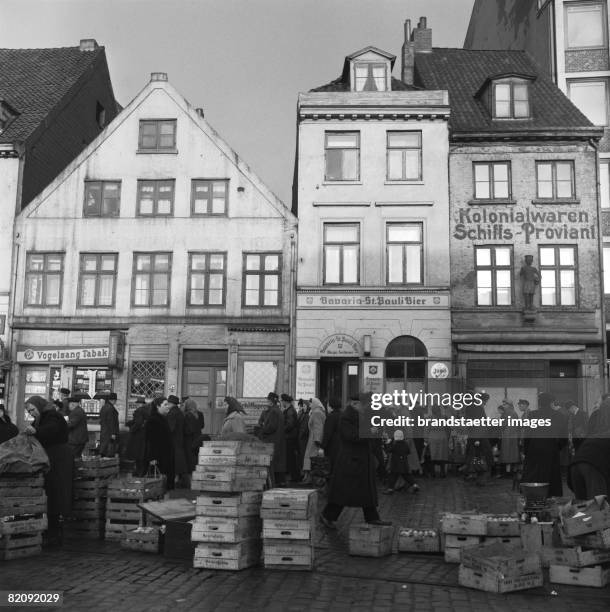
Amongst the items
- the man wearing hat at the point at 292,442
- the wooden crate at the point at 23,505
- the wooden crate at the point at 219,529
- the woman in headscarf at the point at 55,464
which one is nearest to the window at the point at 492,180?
the man wearing hat at the point at 292,442

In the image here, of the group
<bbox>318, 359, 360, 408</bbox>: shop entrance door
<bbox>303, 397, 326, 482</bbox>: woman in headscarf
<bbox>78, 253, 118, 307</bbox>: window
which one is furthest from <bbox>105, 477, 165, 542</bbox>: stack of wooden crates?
<bbox>78, 253, 118, 307</bbox>: window

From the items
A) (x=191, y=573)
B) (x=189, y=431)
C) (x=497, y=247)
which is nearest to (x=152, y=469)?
(x=189, y=431)

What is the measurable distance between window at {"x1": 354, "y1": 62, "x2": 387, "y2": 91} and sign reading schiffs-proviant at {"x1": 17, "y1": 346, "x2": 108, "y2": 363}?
12005mm

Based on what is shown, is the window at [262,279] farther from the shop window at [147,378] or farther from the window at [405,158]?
the window at [405,158]

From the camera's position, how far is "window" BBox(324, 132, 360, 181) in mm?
26078

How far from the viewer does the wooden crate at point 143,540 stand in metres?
9.77

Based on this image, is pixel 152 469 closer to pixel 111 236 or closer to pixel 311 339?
pixel 311 339

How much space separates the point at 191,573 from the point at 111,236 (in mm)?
18816

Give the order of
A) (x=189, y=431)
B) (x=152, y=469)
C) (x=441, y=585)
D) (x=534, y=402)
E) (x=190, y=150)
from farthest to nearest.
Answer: (x=190, y=150), (x=534, y=402), (x=189, y=431), (x=152, y=469), (x=441, y=585)

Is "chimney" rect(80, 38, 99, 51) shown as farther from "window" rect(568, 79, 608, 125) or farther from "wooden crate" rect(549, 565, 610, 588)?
"wooden crate" rect(549, 565, 610, 588)

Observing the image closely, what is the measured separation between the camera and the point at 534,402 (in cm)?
2458

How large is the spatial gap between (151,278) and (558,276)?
13010mm

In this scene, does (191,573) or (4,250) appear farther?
(4,250)

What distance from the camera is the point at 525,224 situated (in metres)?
25.6
